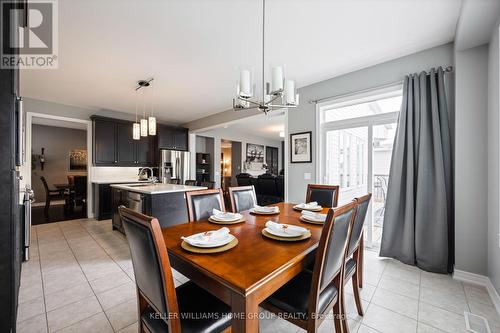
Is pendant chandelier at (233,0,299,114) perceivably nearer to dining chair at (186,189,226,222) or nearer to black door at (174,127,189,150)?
dining chair at (186,189,226,222)

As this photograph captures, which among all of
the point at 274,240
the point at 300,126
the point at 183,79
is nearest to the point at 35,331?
the point at 274,240

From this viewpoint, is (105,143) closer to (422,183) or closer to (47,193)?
(47,193)

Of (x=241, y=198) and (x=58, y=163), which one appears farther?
(x=58, y=163)

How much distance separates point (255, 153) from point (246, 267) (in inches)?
324

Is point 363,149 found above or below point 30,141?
below

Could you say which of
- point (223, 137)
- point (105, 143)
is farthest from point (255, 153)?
point (105, 143)

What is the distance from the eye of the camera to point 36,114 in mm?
4270

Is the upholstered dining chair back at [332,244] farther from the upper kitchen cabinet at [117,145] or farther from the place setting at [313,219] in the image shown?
the upper kitchen cabinet at [117,145]

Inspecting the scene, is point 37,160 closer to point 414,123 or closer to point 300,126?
point 300,126

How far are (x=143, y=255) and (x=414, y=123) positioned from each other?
9.90 ft

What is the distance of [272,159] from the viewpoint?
33.8 ft

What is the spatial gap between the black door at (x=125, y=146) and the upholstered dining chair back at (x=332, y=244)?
5345 mm

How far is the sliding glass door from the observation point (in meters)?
2.98

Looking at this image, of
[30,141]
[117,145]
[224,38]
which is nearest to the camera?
[224,38]
